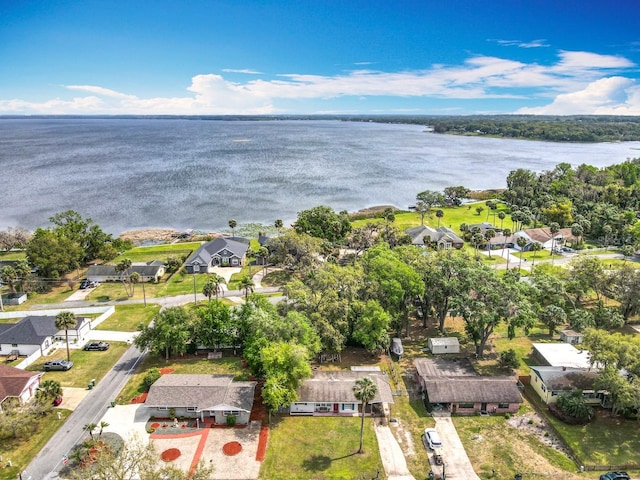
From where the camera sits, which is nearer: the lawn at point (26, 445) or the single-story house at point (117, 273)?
the lawn at point (26, 445)

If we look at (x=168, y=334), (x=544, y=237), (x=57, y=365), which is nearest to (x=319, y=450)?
(x=168, y=334)

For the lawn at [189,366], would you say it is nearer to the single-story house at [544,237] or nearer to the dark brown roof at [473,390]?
the dark brown roof at [473,390]

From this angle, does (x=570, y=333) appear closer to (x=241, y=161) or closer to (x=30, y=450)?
(x=30, y=450)

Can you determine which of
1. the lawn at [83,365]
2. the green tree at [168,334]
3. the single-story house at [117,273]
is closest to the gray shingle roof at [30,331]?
the lawn at [83,365]

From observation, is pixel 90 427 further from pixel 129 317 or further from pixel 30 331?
pixel 129 317

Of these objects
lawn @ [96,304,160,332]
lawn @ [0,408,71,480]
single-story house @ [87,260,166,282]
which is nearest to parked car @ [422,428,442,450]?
lawn @ [0,408,71,480]

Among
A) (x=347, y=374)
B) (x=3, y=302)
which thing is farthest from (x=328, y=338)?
(x=3, y=302)

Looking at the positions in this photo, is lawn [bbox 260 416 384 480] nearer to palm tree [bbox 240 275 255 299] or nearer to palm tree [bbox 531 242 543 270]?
palm tree [bbox 240 275 255 299]

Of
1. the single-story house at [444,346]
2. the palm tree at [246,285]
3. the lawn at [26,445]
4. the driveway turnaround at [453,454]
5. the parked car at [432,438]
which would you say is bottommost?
the lawn at [26,445]

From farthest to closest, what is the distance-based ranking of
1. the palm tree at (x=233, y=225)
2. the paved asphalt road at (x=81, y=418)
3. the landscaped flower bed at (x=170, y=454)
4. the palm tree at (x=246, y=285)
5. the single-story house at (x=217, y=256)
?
the palm tree at (x=233, y=225), the single-story house at (x=217, y=256), the palm tree at (x=246, y=285), the landscaped flower bed at (x=170, y=454), the paved asphalt road at (x=81, y=418)
